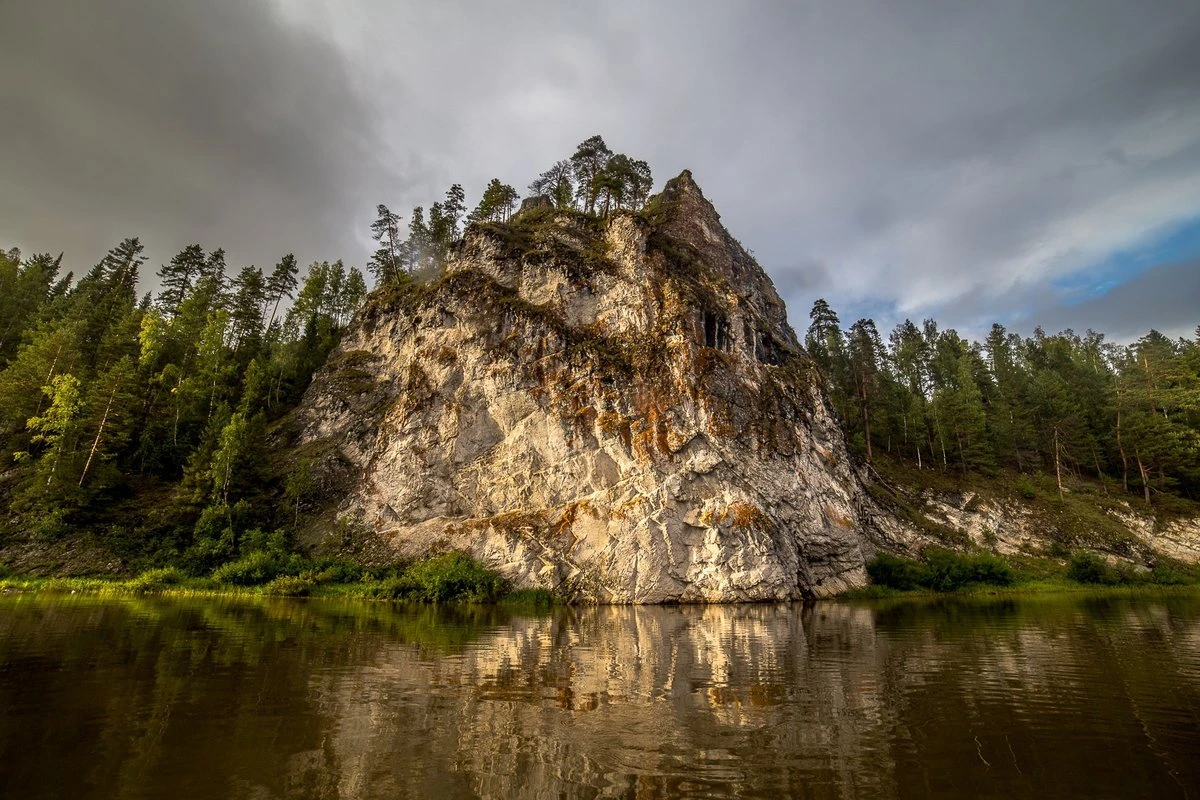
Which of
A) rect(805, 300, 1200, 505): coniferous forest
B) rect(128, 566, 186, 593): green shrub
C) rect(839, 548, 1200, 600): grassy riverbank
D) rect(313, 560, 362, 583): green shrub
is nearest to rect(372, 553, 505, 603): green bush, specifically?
rect(313, 560, 362, 583): green shrub

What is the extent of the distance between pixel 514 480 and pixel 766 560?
20.0m

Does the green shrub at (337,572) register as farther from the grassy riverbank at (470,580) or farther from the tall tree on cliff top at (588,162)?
the tall tree on cliff top at (588,162)

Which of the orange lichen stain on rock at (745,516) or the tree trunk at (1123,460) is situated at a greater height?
the tree trunk at (1123,460)

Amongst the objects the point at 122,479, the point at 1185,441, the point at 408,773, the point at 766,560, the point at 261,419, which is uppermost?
the point at 1185,441

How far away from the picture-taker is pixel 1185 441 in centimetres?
5731

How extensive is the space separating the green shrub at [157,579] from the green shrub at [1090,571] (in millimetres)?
69559

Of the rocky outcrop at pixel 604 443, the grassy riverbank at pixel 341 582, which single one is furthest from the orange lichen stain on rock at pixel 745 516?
the grassy riverbank at pixel 341 582

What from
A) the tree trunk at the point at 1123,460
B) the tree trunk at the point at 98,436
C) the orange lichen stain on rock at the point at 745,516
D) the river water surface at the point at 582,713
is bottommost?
the river water surface at the point at 582,713

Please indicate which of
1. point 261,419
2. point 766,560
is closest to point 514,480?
point 766,560

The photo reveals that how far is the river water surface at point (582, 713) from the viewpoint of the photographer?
289 inches

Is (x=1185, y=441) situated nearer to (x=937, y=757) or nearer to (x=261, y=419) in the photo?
(x=937, y=757)

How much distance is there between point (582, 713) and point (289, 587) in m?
33.0

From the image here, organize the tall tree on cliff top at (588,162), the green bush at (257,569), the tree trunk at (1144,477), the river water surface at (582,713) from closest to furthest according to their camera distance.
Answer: the river water surface at (582,713) < the green bush at (257,569) < the tree trunk at (1144,477) < the tall tree on cliff top at (588,162)

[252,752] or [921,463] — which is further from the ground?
[921,463]
